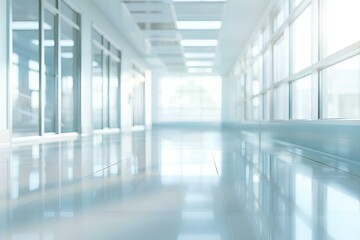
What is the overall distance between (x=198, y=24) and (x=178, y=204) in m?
13.9

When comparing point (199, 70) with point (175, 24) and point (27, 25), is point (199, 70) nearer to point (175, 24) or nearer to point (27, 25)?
point (175, 24)

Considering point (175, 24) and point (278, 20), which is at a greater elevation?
point (175, 24)

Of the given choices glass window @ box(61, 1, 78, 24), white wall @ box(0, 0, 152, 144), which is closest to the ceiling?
white wall @ box(0, 0, 152, 144)

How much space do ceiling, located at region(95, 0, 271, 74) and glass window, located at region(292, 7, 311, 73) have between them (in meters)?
4.00

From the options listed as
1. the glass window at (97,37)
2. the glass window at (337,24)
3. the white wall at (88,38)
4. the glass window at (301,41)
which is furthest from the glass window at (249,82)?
the glass window at (337,24)

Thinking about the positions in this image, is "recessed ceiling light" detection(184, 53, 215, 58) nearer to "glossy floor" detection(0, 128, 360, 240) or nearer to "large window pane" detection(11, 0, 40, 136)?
"large window pane" detection(11, 0, 40, 136)

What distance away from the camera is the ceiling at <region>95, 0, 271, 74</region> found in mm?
12852

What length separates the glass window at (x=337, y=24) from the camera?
5605mm

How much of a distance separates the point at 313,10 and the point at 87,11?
9.00 metres

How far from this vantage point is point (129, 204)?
2.27m

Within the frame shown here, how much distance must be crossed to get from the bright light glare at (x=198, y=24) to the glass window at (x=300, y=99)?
7.06 meters

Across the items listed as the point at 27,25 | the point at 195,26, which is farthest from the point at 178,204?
the point at 195,26

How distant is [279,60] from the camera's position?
10883mm

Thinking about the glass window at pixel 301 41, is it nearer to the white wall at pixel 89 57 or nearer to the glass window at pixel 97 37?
the white wall at pixel 89 57
